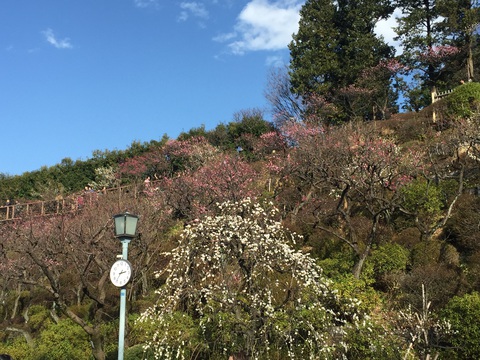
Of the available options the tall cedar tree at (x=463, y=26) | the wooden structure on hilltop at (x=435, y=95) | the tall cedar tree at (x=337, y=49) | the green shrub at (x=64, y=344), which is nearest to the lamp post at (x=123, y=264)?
the green shrub at (x=64, y=344)

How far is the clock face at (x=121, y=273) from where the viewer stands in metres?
7.53

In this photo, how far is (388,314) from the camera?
35.1 ft

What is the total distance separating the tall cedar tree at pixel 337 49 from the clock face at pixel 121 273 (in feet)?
73.5

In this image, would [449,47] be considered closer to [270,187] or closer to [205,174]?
[270,187]

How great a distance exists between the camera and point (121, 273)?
7.59 metres

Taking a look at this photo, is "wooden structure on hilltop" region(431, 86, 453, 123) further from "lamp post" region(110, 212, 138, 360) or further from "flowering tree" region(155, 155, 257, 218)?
"lamp post" region(110, 212, 138, 360)

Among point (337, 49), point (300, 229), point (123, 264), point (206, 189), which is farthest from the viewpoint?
point (337, 49)

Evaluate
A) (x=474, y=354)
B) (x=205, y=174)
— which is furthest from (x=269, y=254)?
(x=205, y=174)

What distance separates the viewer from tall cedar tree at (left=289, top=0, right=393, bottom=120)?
28.0m

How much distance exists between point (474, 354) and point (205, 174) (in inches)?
525

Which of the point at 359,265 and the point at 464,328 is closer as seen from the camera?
the point at 464,328

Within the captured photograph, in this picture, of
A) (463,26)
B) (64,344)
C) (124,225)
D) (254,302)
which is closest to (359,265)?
(254,302)

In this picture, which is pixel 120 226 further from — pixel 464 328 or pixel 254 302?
pixel 464 328

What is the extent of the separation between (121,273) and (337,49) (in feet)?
84.9
